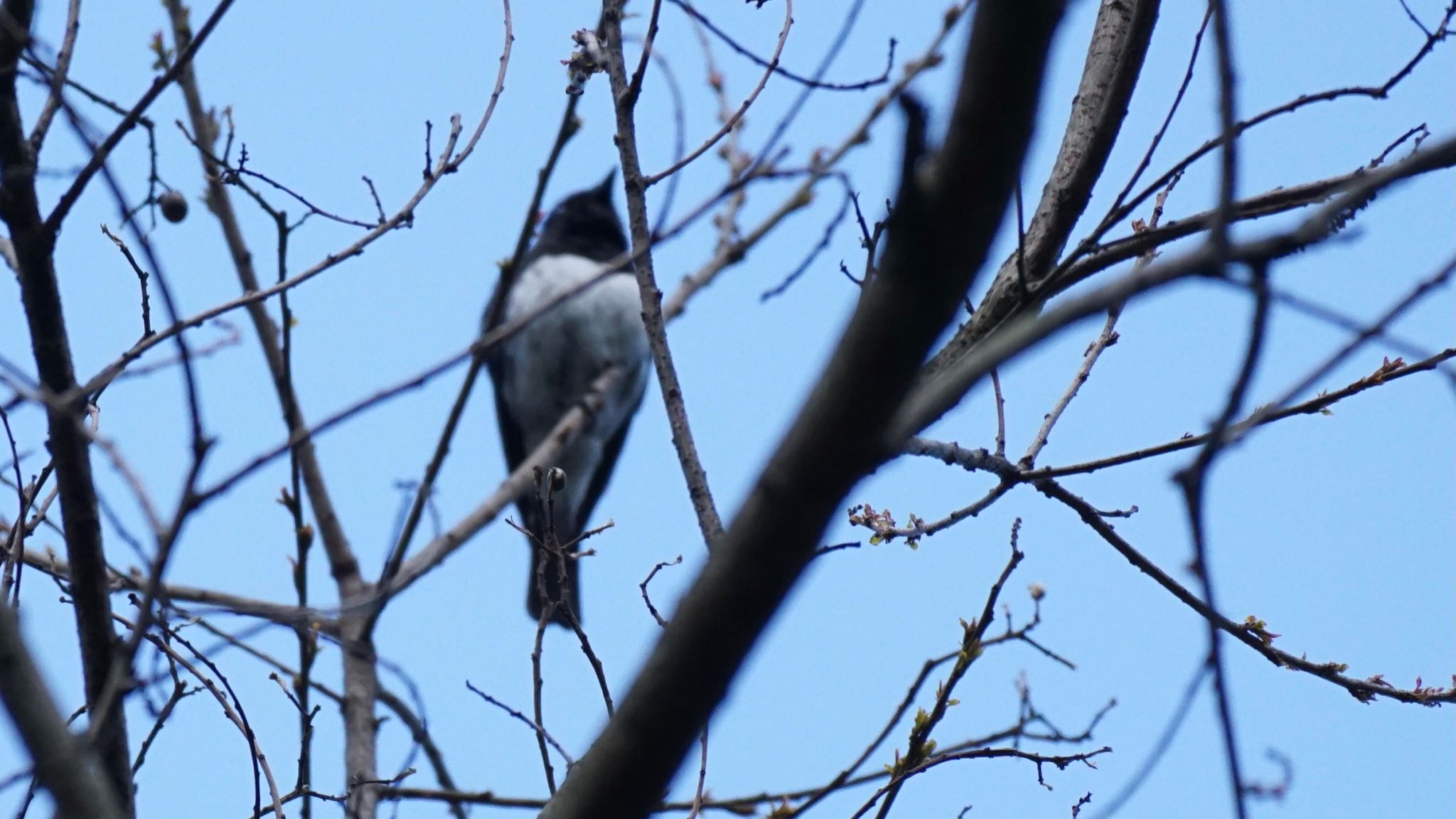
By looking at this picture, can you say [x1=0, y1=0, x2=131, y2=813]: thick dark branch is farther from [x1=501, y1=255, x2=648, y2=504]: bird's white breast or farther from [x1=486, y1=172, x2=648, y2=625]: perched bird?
[x1=501, y1=255, x2=648, y2=504]: bird's white breast

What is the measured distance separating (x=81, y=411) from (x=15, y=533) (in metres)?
0.23

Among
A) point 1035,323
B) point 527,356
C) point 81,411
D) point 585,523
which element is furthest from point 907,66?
point 585,523

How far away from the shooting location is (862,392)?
880mm

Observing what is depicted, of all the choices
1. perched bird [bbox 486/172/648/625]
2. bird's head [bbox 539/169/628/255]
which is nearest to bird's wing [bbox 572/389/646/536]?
perched bird [bbox 486/172/648/625]

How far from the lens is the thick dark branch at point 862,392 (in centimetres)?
82

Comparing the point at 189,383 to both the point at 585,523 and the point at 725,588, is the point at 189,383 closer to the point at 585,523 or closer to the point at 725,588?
the point at 725,588

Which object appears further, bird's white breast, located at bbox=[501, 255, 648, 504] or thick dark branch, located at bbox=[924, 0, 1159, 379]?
bird's white breast, located at bbox=[501, 255, 648, 504]

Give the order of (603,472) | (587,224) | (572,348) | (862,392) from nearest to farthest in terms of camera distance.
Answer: (862,392), (572,348), (587,224), (603,472)

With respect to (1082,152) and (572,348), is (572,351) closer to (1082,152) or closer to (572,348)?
(572,348)

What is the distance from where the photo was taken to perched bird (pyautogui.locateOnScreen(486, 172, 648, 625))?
6320mm

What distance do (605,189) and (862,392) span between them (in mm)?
6350

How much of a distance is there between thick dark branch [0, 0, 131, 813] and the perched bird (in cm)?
426

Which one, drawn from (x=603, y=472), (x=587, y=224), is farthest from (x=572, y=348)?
(x=603, y=472)

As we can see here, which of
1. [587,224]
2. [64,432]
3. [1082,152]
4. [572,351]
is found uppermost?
[587,224]
